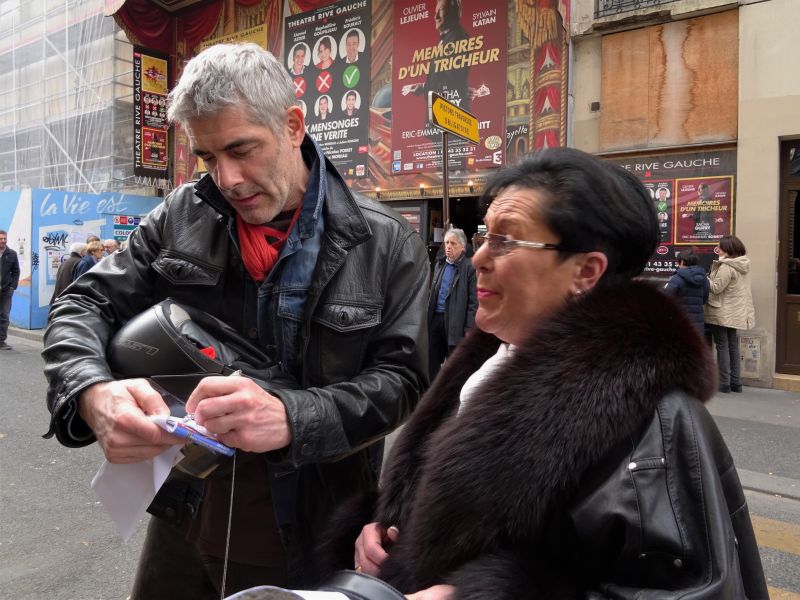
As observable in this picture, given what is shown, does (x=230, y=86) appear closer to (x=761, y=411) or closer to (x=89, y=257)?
(x=761, y=411)

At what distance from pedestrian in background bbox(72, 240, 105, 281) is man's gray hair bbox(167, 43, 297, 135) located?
9892 millimetres

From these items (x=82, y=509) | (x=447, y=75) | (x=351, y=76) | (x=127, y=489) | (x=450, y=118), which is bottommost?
(x=82, y=509)

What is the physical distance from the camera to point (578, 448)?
1.10 meters

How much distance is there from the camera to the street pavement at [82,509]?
3180 mm

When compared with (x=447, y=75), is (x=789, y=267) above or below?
below

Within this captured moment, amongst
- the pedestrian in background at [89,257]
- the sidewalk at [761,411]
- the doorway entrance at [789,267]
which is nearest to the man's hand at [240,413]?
the sidewalk at [761,411]

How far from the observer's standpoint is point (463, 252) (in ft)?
24.2

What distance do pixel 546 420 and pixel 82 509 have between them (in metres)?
3.92

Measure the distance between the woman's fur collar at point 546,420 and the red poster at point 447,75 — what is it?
356 inches

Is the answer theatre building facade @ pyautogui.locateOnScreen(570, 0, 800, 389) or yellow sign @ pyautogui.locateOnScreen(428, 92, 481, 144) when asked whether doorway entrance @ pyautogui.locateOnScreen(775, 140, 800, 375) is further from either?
yellow sign @ pyautogui.locateOnScreen(428, 92, 481, 144)

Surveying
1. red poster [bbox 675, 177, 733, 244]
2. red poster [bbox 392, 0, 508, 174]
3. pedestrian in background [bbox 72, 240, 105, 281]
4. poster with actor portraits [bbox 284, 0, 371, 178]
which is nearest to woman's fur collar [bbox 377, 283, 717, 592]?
red poster [bbox 675, 177, 733, 244]

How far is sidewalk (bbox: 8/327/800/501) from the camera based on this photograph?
15.2 ft

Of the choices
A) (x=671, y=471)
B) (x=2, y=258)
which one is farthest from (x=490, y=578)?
(x=2, y=258)

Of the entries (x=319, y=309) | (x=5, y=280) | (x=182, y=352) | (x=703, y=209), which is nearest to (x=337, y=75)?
(x=5, y=280)
